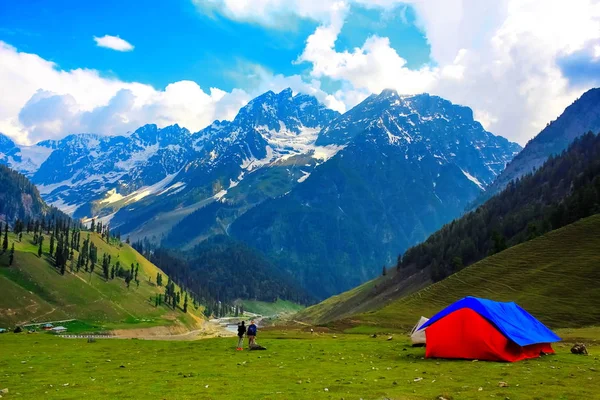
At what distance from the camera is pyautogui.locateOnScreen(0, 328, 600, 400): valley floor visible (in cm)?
2467

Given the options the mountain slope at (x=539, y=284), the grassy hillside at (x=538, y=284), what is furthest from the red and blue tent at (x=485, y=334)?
the grassy hillside at (x=538, y=284)

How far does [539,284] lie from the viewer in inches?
3861

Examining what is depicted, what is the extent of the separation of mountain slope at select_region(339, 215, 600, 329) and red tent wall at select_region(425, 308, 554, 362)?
51.9m

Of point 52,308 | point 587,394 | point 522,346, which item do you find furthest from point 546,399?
point 52,308

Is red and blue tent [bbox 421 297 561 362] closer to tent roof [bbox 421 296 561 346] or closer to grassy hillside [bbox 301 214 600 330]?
tent roof [bbox 421 296 561 346]

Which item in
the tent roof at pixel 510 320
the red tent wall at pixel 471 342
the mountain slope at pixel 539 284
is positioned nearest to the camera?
the red tent wall at pixel 471 342

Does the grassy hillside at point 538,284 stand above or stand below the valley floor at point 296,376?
above

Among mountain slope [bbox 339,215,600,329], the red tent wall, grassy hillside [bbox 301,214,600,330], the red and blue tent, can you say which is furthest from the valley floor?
grassy hillside [bbox 301,214,600,330]

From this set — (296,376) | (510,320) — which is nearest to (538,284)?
(510,320)

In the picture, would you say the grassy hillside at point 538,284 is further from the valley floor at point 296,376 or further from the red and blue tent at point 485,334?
the red and blue tent at point 485,334

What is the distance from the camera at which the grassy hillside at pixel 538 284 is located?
86938mm

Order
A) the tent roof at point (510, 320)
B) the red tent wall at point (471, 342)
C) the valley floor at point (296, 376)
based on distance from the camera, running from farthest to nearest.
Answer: the tent roof at point (510, 320) < the red tent wall at point (471, 342) < the valley floor at point (296, 376)

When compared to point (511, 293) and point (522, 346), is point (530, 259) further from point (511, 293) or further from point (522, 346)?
point (522, 346)

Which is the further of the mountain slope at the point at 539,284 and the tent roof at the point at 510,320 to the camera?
the mountain slope at the point at 539,284
